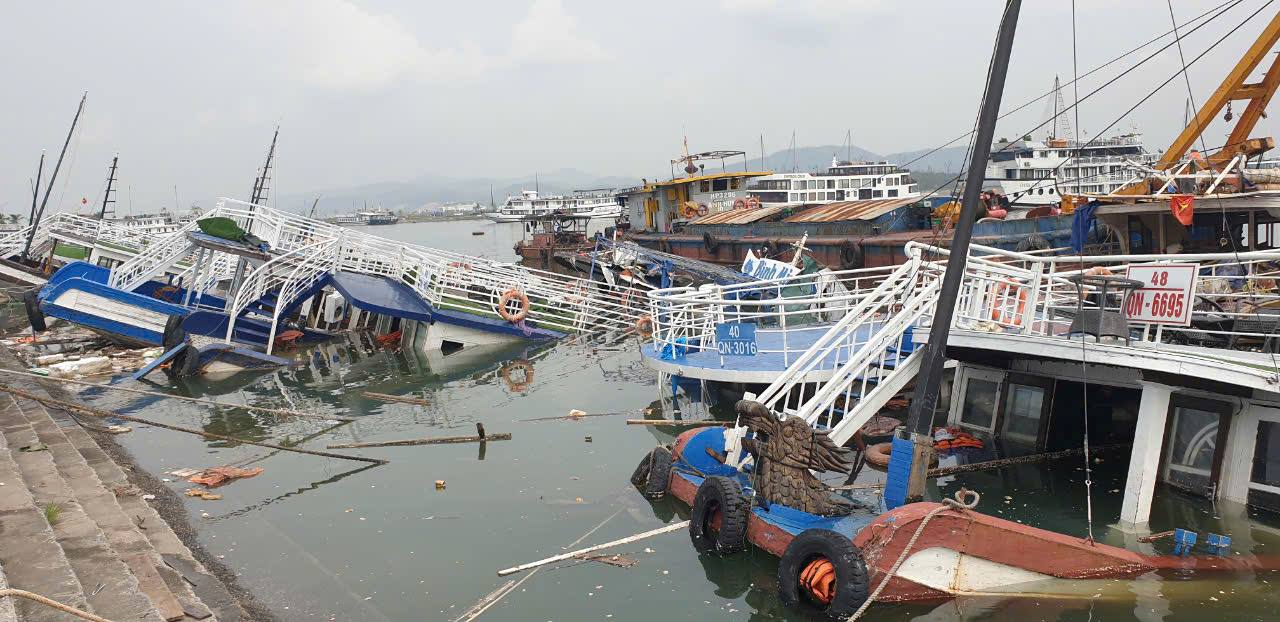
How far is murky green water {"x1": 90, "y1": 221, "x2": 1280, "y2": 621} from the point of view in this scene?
8227 millimetres

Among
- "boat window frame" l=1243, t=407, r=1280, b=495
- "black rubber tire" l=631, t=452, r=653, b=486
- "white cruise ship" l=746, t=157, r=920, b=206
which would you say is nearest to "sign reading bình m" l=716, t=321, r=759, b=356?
"black rubber tire" l=631, t=452, r=653, b=486

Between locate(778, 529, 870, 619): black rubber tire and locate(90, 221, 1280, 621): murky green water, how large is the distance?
23 cm

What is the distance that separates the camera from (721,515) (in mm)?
9422

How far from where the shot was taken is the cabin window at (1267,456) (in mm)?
8961

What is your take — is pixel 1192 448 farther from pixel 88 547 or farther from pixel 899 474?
pixel 88 547

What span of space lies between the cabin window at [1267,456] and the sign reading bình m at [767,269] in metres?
10.3

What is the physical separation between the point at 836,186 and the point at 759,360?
159ft

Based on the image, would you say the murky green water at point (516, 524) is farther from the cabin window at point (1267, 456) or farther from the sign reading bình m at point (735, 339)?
the sign reading bình m at point (735, 339)

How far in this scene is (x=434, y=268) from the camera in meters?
25.5

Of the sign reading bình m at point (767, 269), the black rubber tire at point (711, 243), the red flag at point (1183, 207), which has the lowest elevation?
the black rubber tire at point (711, 243)

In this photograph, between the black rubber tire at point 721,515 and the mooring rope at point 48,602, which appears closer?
the mooring rope at point 48,602

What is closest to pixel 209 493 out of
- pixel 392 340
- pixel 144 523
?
pixel 144 523

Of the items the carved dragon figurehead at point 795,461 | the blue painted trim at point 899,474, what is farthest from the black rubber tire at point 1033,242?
the carved dragon figurehead at point 795,461

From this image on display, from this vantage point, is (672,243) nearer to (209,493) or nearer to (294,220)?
(294,220)
